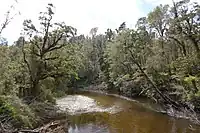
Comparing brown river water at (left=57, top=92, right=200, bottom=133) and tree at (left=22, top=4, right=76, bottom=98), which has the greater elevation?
tree at (left=22, top=4, right=76, bottom=98)

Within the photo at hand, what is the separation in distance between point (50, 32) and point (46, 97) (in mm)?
6826

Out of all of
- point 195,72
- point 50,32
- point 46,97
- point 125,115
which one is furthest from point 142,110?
point 50,32

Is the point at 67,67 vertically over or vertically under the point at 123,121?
over

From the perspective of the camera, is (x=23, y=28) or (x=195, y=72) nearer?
(x=195, y=72)

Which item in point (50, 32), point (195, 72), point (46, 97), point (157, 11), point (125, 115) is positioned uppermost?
point (157, 11)

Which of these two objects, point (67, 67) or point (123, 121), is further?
point (67, 67)

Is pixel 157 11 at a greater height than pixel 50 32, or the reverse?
pixel 157 11

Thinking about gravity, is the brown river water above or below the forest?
below

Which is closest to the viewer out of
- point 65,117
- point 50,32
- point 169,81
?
point 65,117

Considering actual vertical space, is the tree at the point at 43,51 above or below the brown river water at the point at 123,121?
above

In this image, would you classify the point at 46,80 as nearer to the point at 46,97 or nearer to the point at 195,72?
the point at 46,97

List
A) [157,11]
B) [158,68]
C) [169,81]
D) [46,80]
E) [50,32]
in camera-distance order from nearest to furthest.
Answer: [50,32] < [46,80] < [169,81] < [158,68] < [157,11]

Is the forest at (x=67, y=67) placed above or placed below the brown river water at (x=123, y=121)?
above

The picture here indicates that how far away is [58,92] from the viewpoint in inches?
1452
